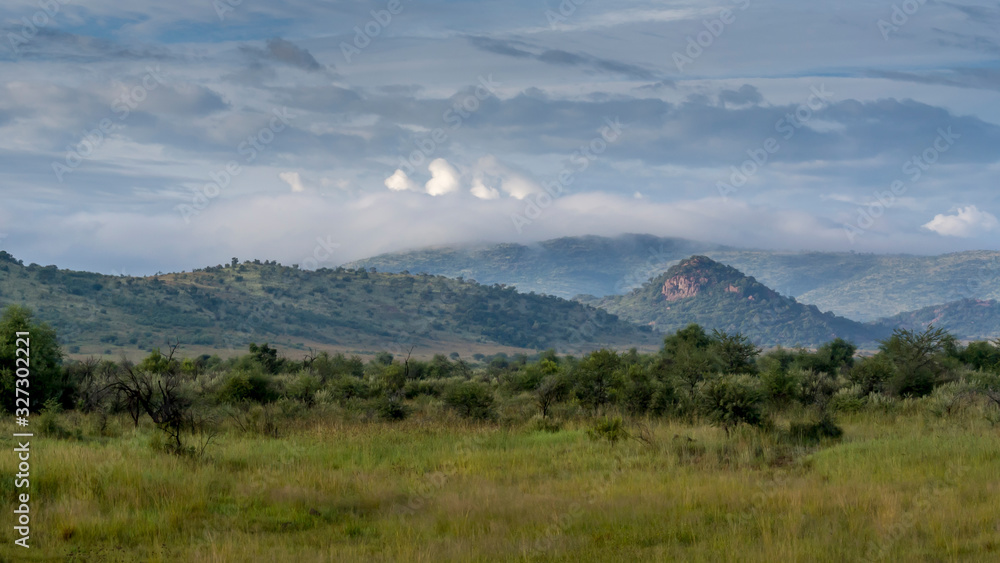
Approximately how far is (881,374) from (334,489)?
2437 cm

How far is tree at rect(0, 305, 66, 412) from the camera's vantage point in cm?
2248

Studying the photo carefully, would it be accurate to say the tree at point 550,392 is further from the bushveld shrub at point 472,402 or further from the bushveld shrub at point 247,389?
the bushveld shrub at point 247,389

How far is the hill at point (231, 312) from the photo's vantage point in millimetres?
122062

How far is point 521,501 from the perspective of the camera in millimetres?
11492

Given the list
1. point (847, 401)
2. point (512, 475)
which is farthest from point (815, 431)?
point (512, 475)

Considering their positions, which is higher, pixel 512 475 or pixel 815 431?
pixel 815 431

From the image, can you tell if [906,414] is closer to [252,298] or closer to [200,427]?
[200,427]

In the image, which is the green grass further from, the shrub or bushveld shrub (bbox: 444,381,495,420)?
the shrub

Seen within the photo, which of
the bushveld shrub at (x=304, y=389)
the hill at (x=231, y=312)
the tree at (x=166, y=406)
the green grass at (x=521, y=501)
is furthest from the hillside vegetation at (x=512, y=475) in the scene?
the hill at (x=231, y=312)

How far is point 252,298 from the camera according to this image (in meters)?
168

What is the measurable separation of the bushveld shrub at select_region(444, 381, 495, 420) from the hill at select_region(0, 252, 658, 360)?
98.8m

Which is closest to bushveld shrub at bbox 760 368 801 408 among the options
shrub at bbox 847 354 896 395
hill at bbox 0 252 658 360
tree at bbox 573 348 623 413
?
shrub at bbox 847 354 896 395

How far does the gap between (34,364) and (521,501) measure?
770 inches

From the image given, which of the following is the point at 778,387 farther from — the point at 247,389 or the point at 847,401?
the point at 247,389
